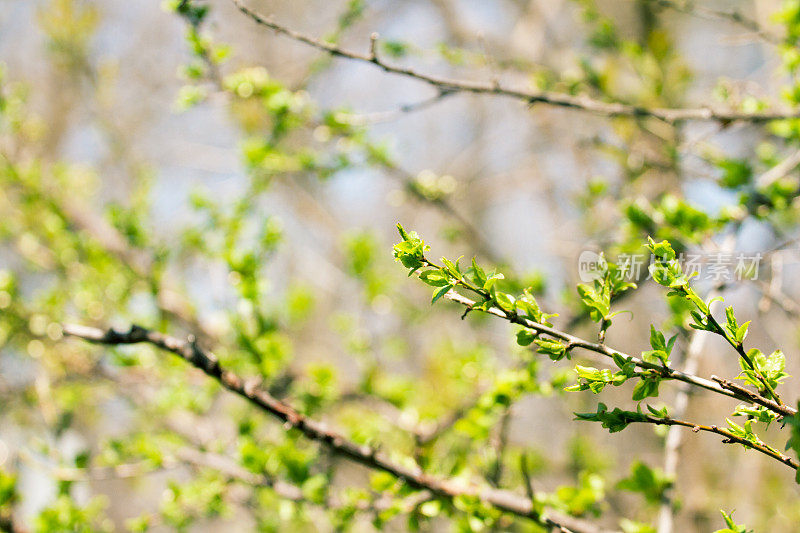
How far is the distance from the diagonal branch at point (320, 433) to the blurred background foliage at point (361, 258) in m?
0.05

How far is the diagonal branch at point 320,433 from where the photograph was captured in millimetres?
1158

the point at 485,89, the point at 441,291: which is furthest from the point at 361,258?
the point at 441,291

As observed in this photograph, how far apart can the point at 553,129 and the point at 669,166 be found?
1480mm

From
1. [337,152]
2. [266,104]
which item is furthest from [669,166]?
[266,104]

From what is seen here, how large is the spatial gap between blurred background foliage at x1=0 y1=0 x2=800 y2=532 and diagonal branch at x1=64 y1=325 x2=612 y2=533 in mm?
55

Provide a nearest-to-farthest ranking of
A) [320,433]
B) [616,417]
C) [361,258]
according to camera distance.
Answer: [616,417]
[320,433]
[361,258]

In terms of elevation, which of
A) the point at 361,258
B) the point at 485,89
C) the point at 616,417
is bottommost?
the point at 361,258

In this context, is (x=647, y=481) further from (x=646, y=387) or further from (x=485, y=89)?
(x=485, y=89)

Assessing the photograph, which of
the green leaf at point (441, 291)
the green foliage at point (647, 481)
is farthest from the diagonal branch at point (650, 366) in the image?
the green foliage at point (647, 481)

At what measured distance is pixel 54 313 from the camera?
271cm

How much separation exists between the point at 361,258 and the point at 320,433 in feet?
4.79

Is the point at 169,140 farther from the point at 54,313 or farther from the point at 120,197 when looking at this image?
the point at 54,313

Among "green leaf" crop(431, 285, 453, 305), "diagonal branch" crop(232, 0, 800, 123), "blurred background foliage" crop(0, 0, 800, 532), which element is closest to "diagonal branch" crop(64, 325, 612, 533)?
"blurred background foliage" crop(0, 0, 800, 532)

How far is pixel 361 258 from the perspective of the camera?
2666 millimetres
